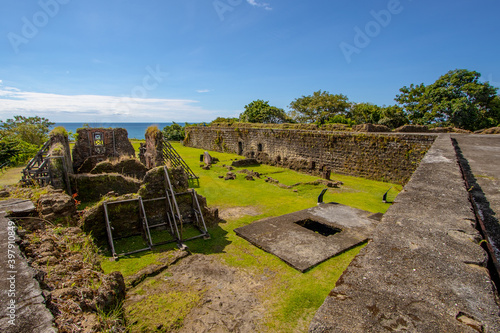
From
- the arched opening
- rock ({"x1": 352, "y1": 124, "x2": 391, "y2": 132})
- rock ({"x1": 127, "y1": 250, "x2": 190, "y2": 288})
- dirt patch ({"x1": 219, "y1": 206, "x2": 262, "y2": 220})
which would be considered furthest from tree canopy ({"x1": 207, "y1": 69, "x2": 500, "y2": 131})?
rock ({"x1": 127, "y1": 250, "x2": 190, "y2": 288})

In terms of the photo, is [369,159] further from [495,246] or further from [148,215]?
[495,246]

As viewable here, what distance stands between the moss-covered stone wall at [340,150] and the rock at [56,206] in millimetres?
11858

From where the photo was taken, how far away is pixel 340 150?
1589 cm

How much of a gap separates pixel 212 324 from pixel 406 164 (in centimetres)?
1256

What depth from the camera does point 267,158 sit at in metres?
19.4

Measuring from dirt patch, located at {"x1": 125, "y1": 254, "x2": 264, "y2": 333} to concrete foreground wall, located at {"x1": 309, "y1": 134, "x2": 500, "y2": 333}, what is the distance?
9.56 ft

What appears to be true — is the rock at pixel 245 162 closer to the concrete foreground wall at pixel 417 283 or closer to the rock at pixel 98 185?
the rock at pixel 98 185

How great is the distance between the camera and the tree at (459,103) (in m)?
20.7

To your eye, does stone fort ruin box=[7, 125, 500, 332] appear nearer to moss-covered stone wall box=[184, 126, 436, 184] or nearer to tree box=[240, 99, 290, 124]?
moss-covered stone wall box=[184, 126, 436, 184]

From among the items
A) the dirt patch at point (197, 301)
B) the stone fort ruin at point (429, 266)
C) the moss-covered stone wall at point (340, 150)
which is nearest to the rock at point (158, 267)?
the dirt patch at point (197, 301)

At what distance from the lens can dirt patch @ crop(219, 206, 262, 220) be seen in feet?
28.7

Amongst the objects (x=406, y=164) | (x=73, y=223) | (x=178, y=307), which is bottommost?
(x=178, y=307)

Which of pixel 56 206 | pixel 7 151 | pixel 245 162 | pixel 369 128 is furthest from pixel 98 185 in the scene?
pixel 369 128

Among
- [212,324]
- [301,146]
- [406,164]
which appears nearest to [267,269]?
[212,324]
